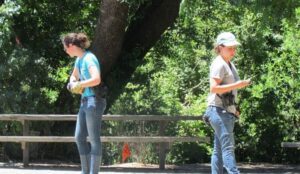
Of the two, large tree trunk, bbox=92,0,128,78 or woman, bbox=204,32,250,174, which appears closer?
woman, bbox=204,32,250,174

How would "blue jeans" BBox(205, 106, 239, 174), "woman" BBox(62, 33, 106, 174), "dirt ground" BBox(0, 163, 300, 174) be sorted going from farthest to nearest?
1. "dirt ground" BBox(0, 163, 300, 174)
2. "woman" BBox(62, 33, 106, 174)
3. "blue jeans" BBox(205, 106, 239, 174)

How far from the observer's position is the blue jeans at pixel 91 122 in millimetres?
7535

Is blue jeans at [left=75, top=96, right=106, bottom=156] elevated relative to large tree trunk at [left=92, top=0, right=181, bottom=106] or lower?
lower

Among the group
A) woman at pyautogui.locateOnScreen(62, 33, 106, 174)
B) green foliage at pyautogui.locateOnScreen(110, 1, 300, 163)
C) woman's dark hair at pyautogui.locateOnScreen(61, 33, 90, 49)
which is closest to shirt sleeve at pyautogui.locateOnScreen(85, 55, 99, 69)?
woman at pyautogui.locateOnScreen(62, 33, 106, 174)

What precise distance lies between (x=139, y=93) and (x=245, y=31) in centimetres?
393

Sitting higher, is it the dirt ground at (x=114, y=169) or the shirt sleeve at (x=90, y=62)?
the shirt sleeve at (x=90, y=62)

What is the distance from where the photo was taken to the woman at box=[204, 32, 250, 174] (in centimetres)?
711

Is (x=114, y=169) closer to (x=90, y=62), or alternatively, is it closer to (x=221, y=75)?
(x=90, y=62)

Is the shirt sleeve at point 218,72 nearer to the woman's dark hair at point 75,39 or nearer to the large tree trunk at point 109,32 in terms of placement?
the woman's dark hair at point 75,39

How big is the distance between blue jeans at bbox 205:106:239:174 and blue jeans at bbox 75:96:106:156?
1.31 m

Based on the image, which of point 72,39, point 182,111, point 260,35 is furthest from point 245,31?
point 72,39

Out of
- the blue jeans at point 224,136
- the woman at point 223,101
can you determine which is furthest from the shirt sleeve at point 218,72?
the blue jeans at point 224,136

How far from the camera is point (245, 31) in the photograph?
1627 centimetres

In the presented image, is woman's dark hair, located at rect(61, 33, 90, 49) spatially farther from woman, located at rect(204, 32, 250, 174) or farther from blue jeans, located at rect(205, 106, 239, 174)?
blue jeans, located at rect(205, 106, 239, 174)
